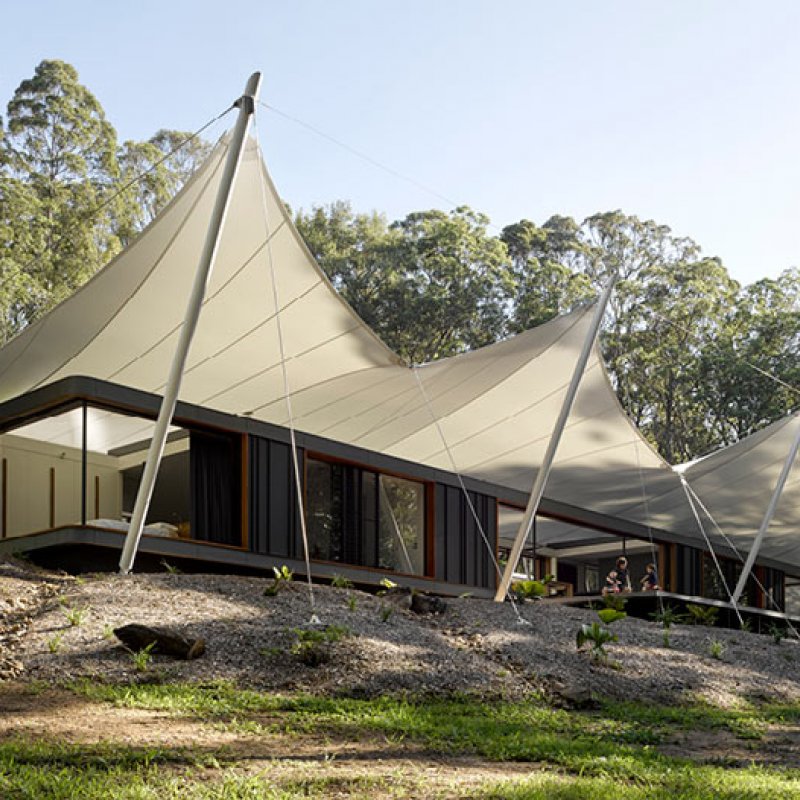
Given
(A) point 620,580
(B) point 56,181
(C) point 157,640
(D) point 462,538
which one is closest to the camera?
(C) point 157,640

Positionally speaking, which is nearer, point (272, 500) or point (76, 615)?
point (76, 615)

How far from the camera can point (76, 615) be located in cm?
779

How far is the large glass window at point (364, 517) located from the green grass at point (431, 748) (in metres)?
5.92

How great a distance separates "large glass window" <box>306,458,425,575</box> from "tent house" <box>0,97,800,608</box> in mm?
26

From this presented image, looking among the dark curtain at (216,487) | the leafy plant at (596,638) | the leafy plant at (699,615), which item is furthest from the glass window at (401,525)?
the leafy plant at (596,638)

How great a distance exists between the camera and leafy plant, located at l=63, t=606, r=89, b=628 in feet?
25.3

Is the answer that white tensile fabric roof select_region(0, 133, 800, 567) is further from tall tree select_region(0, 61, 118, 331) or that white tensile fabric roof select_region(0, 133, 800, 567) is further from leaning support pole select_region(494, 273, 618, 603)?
tall tree select_region(0, 61, 118, 331)

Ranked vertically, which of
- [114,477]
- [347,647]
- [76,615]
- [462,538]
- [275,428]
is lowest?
[347,647]

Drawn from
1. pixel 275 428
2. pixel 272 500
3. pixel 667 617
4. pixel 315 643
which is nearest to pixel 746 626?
pixel 667 617

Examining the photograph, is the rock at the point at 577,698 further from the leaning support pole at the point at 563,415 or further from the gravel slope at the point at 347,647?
the leaning support pole at the point at 563,415

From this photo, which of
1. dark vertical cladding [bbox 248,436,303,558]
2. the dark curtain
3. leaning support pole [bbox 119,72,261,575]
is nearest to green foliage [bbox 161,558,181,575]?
the dark curtain

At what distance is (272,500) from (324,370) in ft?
5.42

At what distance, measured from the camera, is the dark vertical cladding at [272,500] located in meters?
12.3

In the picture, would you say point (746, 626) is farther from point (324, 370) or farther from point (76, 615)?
point (76, 615)
